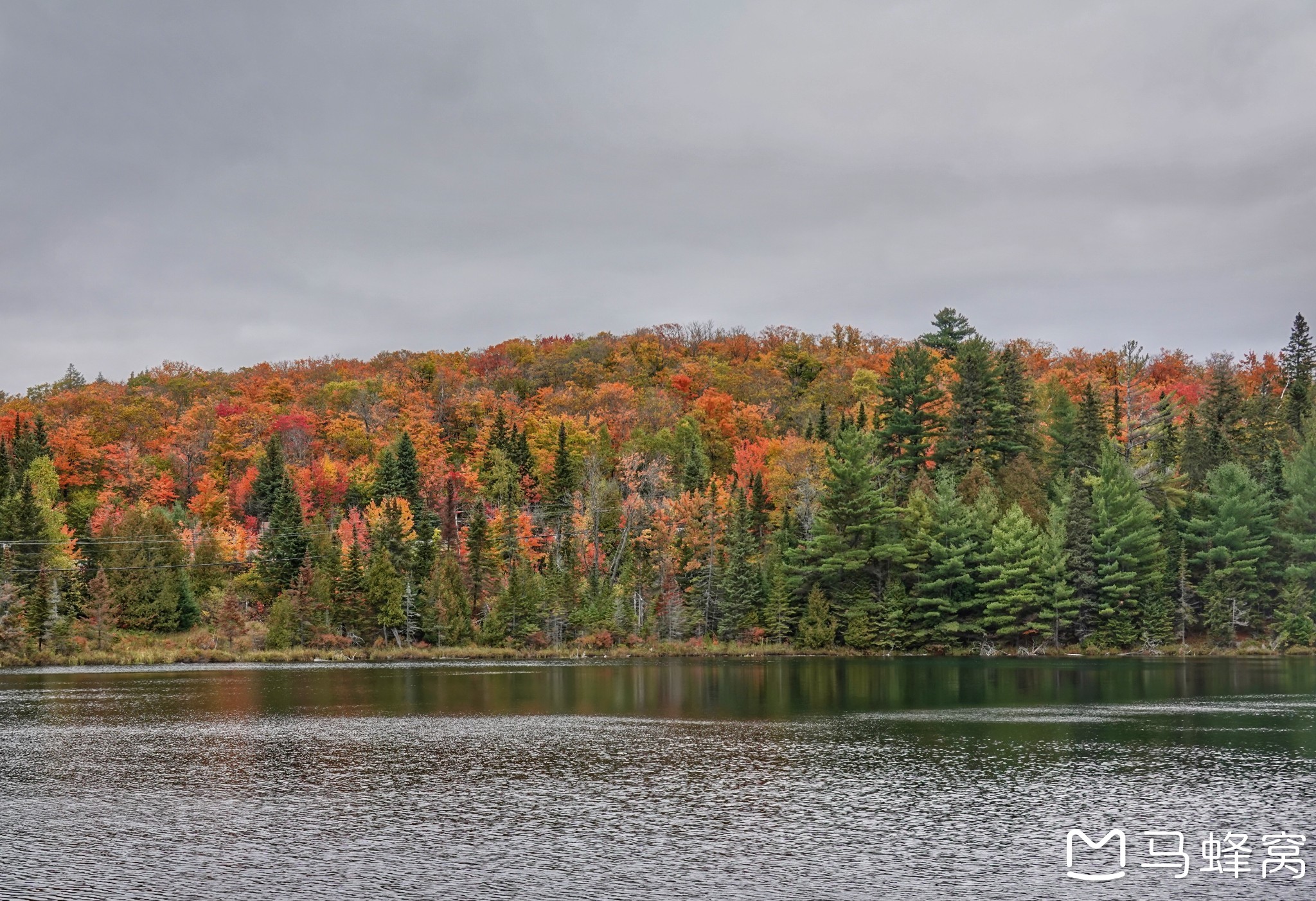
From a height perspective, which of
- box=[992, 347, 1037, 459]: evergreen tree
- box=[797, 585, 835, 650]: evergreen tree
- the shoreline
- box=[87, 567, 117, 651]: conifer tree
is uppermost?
box=[992, 347, 1037, 459]: evergreen tree

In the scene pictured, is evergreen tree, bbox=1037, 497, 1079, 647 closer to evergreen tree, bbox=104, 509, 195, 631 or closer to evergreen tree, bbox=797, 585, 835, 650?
evergreen tree, bbox=797, 585, 835, 650

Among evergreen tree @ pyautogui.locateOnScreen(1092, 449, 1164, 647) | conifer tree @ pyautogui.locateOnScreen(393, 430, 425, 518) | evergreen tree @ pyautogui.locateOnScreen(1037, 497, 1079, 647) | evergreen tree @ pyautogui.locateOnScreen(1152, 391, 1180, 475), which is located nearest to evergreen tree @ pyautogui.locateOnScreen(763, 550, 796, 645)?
evergreen tree @ pyautogui.locateOnScreen(1037, 497, 1079, 647)

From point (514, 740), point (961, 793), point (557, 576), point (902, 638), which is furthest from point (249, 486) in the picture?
point (961, 793)

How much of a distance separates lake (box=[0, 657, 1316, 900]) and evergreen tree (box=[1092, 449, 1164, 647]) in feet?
104

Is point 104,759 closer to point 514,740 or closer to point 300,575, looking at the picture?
point 514,740

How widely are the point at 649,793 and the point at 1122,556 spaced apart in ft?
232

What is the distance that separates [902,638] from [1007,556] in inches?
442

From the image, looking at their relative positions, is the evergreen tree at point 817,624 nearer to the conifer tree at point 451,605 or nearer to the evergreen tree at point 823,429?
the conifer tree at point 451,605

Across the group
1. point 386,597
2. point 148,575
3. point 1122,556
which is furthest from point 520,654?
point 1122,556

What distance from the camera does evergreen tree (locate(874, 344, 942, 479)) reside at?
108062 mm

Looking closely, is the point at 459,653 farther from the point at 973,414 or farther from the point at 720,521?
the point at 973,414

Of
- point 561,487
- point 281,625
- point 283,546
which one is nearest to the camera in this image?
point 281,625

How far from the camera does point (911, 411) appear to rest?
109 meters

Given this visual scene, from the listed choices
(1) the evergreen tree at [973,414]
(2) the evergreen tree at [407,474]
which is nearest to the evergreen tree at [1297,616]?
(1) the evergreen tree at [973,414]
